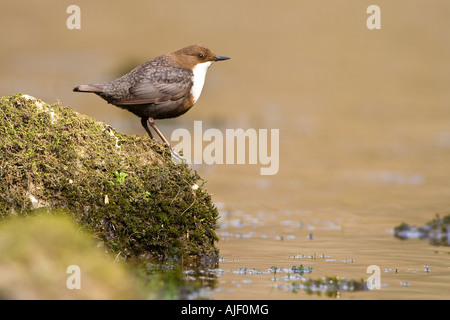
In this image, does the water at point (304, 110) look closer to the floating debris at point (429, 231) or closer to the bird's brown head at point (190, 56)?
the floating debris at point (429, 231)

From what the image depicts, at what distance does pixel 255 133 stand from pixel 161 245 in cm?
1021

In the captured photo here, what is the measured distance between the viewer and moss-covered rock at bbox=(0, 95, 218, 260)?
6355 millimetres

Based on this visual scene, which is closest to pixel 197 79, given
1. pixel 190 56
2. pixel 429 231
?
pixel 190 56

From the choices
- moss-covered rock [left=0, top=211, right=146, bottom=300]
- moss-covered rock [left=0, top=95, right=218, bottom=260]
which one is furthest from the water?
moss-covered rock [left=0, top=211, right=146, bottom=300]

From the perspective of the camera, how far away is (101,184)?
6570mm

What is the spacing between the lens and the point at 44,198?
20.7 ft

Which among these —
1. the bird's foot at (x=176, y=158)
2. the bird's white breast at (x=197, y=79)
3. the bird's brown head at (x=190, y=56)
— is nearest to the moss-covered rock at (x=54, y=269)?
the bird's foot at (x=176, y=158)

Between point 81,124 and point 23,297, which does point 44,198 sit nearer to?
point 81,124

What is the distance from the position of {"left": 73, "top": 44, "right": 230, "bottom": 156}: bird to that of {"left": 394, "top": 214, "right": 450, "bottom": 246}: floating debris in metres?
3.48

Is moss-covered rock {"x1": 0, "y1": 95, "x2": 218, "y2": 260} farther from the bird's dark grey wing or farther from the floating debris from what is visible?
the floating debris

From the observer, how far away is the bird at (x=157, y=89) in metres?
7.89

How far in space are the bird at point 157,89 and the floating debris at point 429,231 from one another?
348 cm

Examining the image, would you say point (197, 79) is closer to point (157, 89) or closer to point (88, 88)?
point (157, 89)
